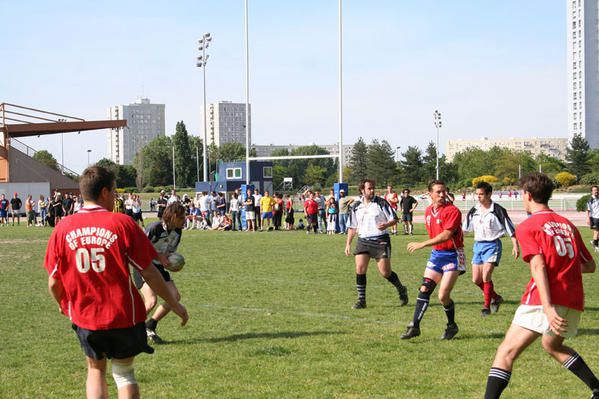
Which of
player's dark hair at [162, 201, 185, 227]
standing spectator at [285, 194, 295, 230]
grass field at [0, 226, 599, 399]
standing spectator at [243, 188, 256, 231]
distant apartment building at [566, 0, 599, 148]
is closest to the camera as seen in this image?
grass field at [0, 226, 599, 399]

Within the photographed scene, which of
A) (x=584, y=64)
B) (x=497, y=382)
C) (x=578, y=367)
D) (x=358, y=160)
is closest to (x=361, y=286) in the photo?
(x=578, y=367)

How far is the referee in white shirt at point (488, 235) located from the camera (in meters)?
11.1

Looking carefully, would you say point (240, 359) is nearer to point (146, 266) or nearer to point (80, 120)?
point (146, 266)

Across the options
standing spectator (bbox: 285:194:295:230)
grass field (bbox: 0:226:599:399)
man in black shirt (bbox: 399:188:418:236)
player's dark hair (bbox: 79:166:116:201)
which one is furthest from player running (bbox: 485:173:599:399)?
standing spectator (bbox: 285:194:295:230)

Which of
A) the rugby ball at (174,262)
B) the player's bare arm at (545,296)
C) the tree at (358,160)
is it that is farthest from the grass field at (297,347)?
the tree at (358,160)

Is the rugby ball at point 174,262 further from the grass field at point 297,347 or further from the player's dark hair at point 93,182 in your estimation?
the player's dark hair at point 93,182

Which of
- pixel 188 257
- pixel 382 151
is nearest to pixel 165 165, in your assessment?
pixel 382 151

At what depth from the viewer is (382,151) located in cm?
12262

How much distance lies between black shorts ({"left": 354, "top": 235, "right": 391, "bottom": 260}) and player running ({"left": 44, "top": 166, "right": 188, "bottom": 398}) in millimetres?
6944

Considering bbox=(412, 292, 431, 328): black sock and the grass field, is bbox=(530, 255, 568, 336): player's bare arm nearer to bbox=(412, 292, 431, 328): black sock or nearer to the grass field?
the grass field

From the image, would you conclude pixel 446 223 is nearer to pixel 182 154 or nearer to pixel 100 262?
pixel 100 262

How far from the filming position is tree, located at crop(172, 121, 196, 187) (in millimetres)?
130000

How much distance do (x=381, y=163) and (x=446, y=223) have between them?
11245 cm

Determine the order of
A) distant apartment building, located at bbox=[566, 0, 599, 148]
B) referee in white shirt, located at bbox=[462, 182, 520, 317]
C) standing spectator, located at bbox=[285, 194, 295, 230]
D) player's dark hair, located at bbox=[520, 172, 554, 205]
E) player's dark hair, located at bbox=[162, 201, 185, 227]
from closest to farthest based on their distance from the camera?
player's dark hair, located at bbox=[520, 172, 554, 205] < player's dark hair, located at bbox=[162, 201, 185, 227] < referee in white shirt, located at bbox=[462, 182, 520, 317] < standing spectator, located at bbox=[285, 194, 295, 230] < distant apartment building, located at bbox=[566, 0, 599, 148]
